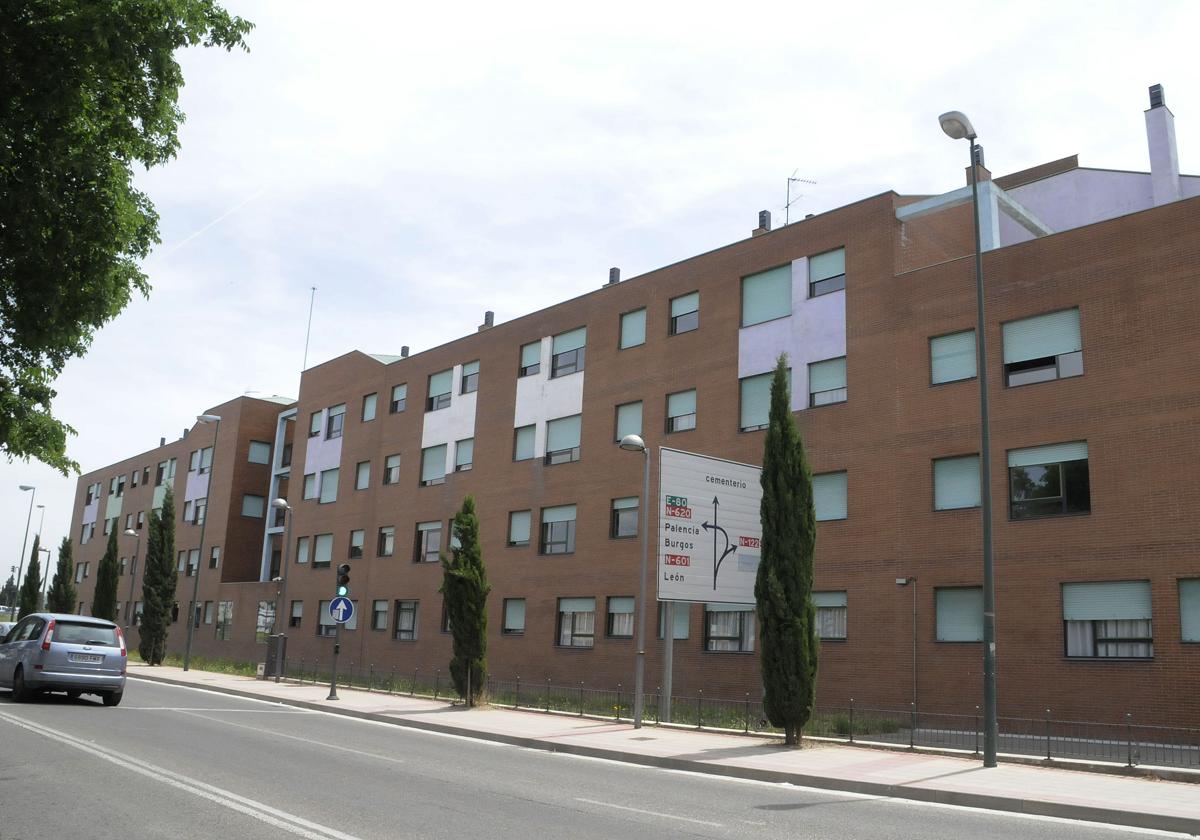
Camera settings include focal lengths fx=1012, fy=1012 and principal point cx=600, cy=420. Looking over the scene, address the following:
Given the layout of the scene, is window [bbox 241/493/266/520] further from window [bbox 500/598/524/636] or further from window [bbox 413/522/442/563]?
window [bbox 500/598/524/636]

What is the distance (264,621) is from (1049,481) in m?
39.5

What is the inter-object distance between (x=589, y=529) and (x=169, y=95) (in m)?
23.5

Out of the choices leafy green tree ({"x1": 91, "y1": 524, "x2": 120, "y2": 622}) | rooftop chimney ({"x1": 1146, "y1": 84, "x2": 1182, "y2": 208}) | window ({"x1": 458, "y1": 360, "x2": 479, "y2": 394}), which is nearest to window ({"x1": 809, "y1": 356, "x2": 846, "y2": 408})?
rooftop chimney ({"x1": 1146, "y1": 84, "x2": 1182, "y2": 208})

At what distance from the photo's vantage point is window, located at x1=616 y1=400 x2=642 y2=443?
3275 centimetres

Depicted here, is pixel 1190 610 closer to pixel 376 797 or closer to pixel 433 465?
pixel 376 797

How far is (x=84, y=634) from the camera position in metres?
18.9

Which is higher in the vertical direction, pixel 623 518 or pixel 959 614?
pixel 623 518

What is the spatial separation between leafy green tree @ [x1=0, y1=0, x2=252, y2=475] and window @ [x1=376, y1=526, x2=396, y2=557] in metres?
30.2

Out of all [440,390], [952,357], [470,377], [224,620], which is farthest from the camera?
[224,620]

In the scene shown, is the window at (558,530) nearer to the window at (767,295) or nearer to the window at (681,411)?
the window at (681,411)

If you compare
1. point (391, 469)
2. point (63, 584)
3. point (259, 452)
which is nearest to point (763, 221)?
point (391, 469)

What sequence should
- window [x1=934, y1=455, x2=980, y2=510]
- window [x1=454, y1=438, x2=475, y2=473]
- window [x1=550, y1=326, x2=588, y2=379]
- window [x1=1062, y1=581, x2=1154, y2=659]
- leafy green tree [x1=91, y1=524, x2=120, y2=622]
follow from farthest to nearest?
leafy green tree [x1=91, y1=524, x2=120, y2=622]
window [x1=454, y1=438, x2=475, y2=473]
window [x1=550, y1=326, x2=588, y2=379]
window [x1=934, y1=455, x2=980, y2=510]
window [x1=1062, y1=581, x2=1154, y2=659]

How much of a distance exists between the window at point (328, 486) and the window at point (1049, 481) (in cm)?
3251

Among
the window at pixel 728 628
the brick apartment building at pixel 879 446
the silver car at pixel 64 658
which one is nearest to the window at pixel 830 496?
the brick apartment building at pixel 879 446
